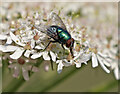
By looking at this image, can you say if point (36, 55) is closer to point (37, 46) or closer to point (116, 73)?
point (37, 46)

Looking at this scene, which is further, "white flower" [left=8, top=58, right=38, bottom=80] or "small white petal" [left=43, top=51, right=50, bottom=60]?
"white flower" [left=8, top=58, right=38, bottom=80]

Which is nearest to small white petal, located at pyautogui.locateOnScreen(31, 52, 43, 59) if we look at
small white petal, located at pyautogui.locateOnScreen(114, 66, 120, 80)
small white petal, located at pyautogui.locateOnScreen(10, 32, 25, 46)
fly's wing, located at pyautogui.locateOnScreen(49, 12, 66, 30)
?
small white petal, located at pyautogui.locateOnScreen(10, 32, 25, 46)

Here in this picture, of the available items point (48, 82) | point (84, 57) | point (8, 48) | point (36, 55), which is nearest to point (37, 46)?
point (36, 55)

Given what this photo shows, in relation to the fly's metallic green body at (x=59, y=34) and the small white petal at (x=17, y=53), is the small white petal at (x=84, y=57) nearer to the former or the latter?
the fly's metallic green body at (x=59, y=34)

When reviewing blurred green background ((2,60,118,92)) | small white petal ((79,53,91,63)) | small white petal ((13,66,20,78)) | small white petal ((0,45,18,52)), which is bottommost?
blurred green background ((2,60,118,92))

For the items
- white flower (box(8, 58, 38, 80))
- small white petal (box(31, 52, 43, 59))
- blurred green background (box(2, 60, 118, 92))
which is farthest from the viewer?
blurred green background (box(2, 60, 118, 92))

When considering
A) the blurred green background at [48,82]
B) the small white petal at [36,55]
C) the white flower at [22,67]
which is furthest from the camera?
the blurred green background at [48,82]

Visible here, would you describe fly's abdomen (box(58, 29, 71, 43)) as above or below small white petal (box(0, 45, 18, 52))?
above

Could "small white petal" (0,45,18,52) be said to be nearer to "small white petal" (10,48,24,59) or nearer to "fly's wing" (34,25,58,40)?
"small white petal" (10,48,24,59)

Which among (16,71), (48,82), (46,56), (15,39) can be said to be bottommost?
(48,82)

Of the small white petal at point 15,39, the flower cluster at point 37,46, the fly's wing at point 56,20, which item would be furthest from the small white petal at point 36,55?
the fly's wing at point 56,20

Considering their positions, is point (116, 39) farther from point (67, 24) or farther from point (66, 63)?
point (66, 63)

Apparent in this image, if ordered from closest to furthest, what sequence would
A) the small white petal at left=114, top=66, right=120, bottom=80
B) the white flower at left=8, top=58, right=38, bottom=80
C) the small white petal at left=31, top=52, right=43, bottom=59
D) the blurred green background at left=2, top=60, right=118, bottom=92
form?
1. the small white petal at left=31, top=52, right=43, bottom=59
2. the white flower at left=8, top=58, right=38, bottom=80
3. the blurred green background at left=2, top=60, right=118, bottom=92
4. the small white petal at left=114, top=66, right=120, bottom=80

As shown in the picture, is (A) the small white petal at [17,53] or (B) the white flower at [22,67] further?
(B) the white flower at [22,67]
